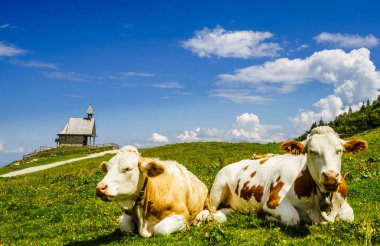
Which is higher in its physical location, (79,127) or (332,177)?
(79,127)

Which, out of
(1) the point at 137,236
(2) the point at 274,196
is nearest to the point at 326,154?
(2) the point at 274,196

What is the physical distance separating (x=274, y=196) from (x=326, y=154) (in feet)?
6.23

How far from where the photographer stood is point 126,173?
8.65m

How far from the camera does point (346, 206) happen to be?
28.1 ft

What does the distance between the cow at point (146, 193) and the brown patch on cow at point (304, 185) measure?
2.71 metres

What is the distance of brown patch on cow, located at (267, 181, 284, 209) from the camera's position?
29.1ft

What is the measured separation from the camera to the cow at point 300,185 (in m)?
7.69

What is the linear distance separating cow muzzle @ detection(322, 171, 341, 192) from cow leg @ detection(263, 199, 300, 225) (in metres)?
1.28

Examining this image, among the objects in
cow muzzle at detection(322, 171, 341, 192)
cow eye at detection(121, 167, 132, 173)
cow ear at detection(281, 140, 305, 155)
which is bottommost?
cow muzzle at detection(322, 171, 341, 192)

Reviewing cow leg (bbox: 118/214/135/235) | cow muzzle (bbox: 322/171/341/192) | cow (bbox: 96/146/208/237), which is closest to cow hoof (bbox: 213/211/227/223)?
cow (bbox: 96/146/208/237)

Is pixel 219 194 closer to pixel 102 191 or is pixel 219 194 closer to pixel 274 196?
pixel 274 196

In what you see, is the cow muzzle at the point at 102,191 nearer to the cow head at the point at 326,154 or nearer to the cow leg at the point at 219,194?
the cow leg at the point at 219,194

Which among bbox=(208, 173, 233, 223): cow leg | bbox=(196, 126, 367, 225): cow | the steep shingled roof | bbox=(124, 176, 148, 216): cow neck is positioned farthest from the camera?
the steep shingled roof

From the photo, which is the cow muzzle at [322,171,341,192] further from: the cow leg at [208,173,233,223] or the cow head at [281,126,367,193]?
the cow leg at [208,173,233,223]
